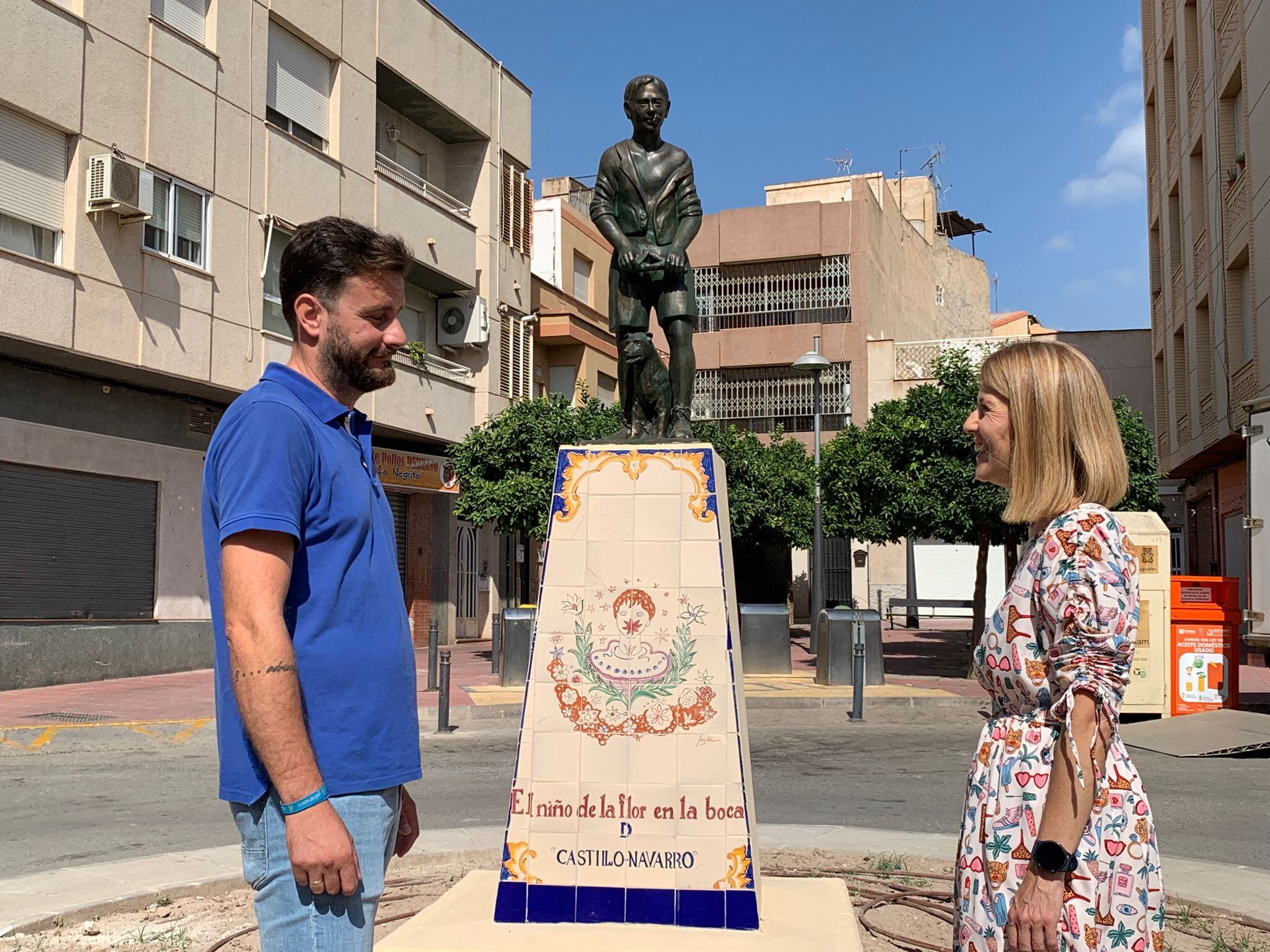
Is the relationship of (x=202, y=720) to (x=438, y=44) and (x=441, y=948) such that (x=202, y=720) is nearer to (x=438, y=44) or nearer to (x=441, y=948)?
(x=441, y=948)

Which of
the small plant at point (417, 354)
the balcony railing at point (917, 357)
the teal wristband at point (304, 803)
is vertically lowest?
the teal wristband at point (304, 803)

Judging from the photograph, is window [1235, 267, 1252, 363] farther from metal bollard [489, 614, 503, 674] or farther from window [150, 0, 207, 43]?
window [150, 0, 207, 43]

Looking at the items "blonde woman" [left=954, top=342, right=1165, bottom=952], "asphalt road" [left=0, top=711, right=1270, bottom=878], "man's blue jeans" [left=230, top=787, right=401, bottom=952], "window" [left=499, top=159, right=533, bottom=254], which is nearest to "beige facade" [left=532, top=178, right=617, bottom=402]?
"window" [left=499, top=159, right=533, bottom=254]

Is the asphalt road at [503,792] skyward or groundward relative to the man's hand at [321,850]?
groundward

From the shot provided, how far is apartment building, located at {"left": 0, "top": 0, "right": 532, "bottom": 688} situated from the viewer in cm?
1401

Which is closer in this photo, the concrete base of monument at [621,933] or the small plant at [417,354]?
the concrete base of monument at [621,933]

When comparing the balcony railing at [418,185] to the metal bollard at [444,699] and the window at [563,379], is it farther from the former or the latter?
the metal bollard at [444,699]

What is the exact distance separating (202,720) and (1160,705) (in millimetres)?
9908

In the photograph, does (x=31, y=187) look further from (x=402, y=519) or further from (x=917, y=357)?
(x=917, y=357)

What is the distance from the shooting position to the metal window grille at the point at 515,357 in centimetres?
2542

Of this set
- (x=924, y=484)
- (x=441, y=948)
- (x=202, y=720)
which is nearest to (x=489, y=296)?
(x=924, y=484)

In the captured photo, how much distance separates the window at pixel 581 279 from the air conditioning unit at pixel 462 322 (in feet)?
22.9

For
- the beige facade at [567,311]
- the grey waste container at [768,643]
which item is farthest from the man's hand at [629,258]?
the beige facade at [567,311]

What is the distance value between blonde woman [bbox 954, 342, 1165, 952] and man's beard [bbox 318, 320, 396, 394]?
4.22 ft
